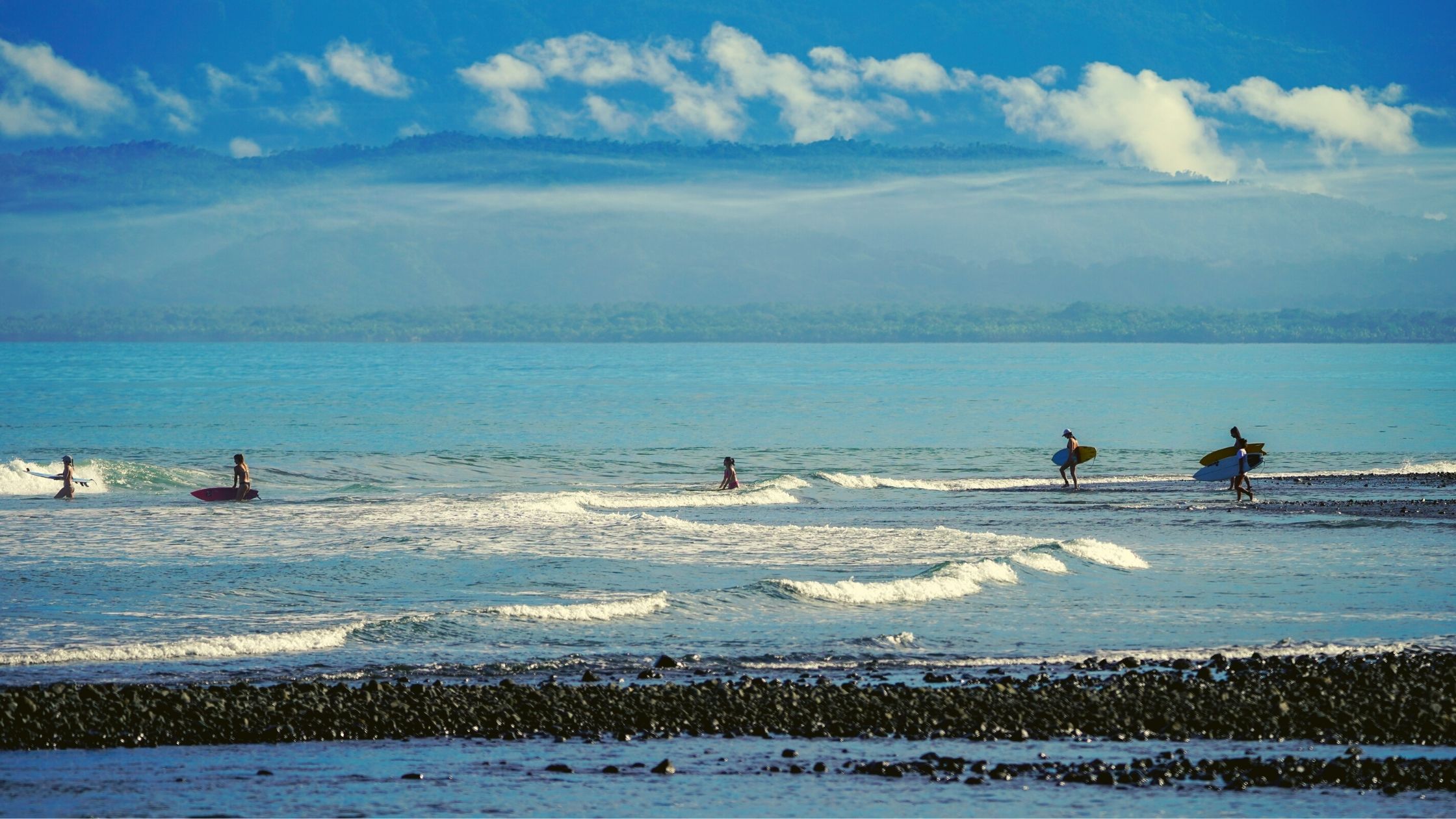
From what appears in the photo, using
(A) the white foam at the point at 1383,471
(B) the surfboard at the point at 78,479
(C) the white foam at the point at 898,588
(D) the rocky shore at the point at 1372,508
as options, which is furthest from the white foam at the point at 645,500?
(A) the white foam at the point at 1383,471

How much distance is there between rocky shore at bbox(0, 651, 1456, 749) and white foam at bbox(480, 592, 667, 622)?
455cm

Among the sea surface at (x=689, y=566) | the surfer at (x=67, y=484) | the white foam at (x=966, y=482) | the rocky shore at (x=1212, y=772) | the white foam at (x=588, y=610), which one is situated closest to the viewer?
the rocky shore at (x=1212, y=772)

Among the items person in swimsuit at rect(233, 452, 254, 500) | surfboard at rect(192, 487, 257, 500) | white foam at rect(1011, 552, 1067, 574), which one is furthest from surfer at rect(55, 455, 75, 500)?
white foam at rect(1011, 552, 1067, 574)

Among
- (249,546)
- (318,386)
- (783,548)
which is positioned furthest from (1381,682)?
(318,386)

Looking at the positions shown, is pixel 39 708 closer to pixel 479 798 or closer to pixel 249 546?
pixel 479 798

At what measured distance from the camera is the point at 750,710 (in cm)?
1415

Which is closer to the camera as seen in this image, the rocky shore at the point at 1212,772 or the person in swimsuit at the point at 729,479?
the rocky shore at the point at 1212,772

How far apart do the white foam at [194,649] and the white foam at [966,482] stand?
28684 millimetres

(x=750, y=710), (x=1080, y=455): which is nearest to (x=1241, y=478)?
(x=1080, y=455)

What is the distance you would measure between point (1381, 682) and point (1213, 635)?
3.65m

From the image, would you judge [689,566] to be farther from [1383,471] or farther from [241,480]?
[1383,471]

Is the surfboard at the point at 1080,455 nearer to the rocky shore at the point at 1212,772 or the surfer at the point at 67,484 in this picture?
the surfer at the point at 67,484

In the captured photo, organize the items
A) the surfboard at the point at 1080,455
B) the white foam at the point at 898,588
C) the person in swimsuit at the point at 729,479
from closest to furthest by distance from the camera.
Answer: the white foam at the point at 898,588, the person in swimsuit at the point at 729,479, the surfboard at the point at 1080,455

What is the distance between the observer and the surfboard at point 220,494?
130 ft
